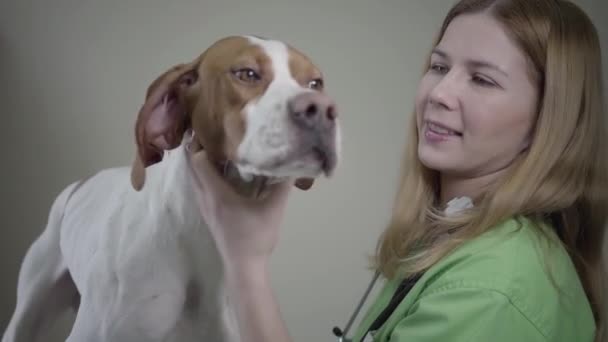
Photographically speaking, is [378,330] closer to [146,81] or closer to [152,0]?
[146,81]

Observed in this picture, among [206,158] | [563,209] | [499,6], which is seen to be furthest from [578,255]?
[206,158]

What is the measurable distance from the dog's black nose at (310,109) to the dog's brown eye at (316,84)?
127mm

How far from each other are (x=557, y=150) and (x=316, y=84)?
0.41m

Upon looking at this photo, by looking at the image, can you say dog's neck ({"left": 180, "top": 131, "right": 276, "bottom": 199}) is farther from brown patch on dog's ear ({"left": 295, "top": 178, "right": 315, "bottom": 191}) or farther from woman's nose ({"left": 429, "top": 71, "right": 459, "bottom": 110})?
woman's nose ({"left": 429, "top": 71, "right": 459, "bottom": 110})

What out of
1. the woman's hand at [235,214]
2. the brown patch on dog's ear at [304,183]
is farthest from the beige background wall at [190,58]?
the woman's hand at [235,214]

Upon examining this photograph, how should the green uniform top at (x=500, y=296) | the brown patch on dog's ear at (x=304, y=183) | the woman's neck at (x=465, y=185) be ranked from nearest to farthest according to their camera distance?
1. the green uniform top at (x=500, y=296)
2. the woman's neck at (x=465, y=185)
3. the brown patch on dog's ear at (x=304, y=183)

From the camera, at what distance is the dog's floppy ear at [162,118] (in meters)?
0.88

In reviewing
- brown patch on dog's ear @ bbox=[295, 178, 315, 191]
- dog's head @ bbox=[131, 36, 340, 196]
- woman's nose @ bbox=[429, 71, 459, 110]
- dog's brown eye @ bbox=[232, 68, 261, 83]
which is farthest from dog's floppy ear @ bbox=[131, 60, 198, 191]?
woman's nose @ bbox=[429, 71, 459, 110]

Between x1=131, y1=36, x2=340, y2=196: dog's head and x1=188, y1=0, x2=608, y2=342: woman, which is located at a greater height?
x1=131, y1=36, x2=340, y2=196: dog's head

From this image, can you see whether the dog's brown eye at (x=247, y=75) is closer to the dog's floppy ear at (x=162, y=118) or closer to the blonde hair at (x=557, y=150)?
the dog's floppy ear at (x=162, y=118)

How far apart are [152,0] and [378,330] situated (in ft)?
2.57

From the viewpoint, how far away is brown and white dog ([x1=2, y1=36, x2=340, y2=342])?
84 centimetres

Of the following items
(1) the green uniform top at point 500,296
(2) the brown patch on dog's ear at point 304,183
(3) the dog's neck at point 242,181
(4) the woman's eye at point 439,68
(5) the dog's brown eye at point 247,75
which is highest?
(5) the dog's brown eye at point 247,75

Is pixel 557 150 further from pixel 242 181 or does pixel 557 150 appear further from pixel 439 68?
pixel 242 181
